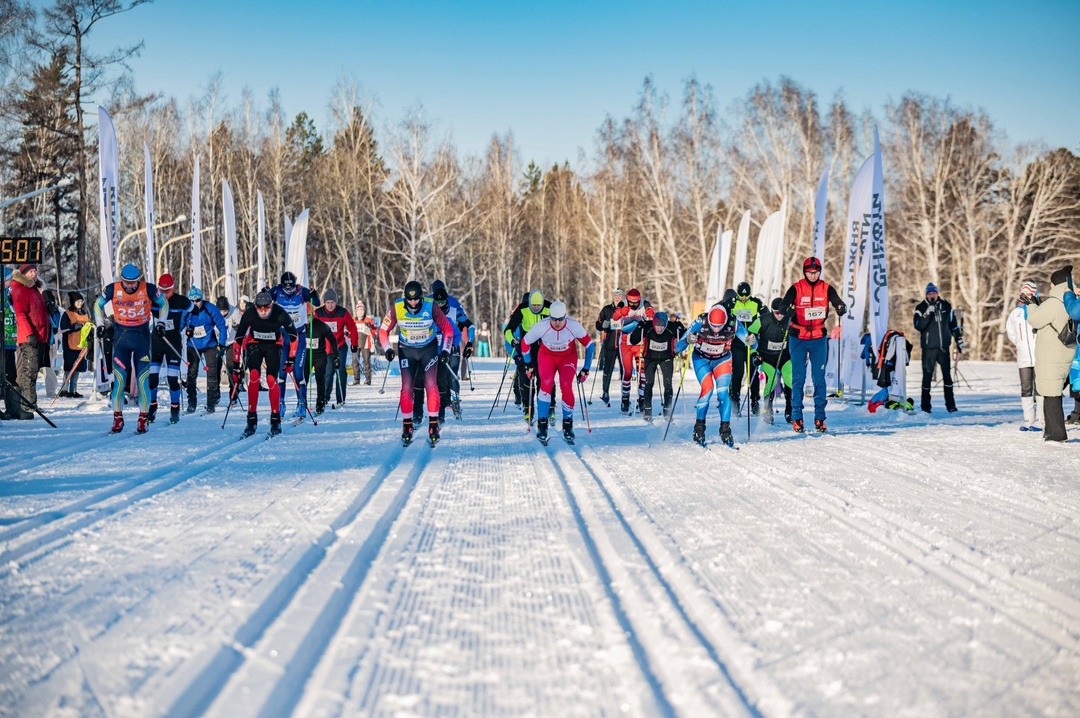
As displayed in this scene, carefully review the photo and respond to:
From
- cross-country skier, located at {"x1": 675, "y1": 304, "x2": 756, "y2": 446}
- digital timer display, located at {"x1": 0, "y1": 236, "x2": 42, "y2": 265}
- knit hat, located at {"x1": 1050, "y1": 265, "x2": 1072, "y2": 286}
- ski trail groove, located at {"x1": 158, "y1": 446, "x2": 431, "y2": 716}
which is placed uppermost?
digital timer display, located at {"x1": 0, "y1": 236, "x2": 42, "y2": 265}

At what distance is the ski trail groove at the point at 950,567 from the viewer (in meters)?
3.55

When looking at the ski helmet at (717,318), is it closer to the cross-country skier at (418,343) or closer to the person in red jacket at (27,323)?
the cross-country skier at (418,343)

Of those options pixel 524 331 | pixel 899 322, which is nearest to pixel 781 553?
pixel 524 331

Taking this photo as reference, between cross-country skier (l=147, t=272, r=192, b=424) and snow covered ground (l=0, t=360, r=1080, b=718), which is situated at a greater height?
cross-country skier (l=147, t=272, r=192, b=424)

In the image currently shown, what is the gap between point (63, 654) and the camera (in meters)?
3.17

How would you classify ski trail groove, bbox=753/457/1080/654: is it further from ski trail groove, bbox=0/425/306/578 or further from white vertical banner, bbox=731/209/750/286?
white vertical banner, bbox=731/209/750/286

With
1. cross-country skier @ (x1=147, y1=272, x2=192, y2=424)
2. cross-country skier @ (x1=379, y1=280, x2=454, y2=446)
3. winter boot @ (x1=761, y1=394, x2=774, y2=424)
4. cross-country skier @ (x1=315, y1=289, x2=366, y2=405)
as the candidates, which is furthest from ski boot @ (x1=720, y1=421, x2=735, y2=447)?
cross-country skier @ (x1=147, y1=272, x2=192, y2=424)

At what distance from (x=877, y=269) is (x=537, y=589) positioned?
1219 cm

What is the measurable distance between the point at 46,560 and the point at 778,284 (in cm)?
1829

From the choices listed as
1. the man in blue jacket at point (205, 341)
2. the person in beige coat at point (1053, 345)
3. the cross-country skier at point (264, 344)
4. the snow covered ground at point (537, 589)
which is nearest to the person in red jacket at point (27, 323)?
the man in blue jacket at point (205, 341)

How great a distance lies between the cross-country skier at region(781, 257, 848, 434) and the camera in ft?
35.8

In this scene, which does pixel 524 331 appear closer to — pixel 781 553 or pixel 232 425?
pixel 232 425

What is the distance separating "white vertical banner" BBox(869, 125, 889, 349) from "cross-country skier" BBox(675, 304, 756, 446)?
212 inches

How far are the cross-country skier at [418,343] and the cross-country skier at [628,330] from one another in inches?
164
